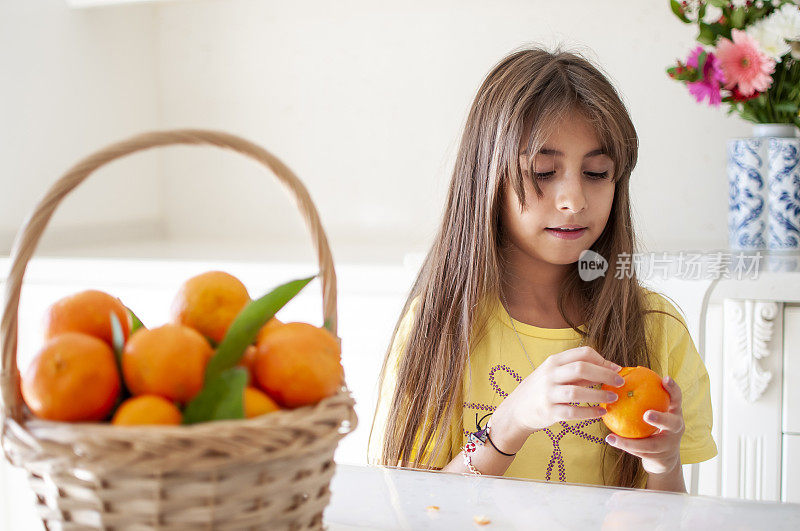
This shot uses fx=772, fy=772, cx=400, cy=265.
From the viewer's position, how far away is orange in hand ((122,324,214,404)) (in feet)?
1.31

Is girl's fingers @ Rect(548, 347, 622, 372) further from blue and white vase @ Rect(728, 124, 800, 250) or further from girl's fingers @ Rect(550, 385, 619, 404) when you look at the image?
blue and white vase @ Rect(728, 124, 800, 250)

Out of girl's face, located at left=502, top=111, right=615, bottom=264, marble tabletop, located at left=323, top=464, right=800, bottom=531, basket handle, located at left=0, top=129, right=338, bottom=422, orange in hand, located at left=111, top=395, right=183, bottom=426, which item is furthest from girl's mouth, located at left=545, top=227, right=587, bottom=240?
orange in hand, located at left=111, top=395, right=183, bottom=426

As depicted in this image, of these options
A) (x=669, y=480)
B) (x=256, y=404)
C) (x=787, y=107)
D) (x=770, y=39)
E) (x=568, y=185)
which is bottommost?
(x=669, y=480)

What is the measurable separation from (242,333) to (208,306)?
59 millimetres

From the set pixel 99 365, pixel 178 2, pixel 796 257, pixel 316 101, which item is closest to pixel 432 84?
pixel 316 101

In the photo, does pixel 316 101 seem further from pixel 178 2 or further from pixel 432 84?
pixel 178 2

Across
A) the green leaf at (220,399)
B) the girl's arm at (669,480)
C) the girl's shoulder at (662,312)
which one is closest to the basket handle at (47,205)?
the green leaf at (220,399)

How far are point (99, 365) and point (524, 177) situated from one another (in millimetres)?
647

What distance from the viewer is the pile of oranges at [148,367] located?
393 millimetres

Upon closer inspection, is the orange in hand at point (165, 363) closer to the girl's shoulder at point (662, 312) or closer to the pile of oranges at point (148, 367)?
the pile of oranges at point (148, 367)

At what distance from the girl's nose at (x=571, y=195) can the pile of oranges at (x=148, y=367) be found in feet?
1.67

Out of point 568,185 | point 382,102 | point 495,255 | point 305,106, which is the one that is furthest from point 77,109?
point 568,185

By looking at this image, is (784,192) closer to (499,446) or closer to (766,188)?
(766,188)

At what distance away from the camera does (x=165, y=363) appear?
1.30 feet
